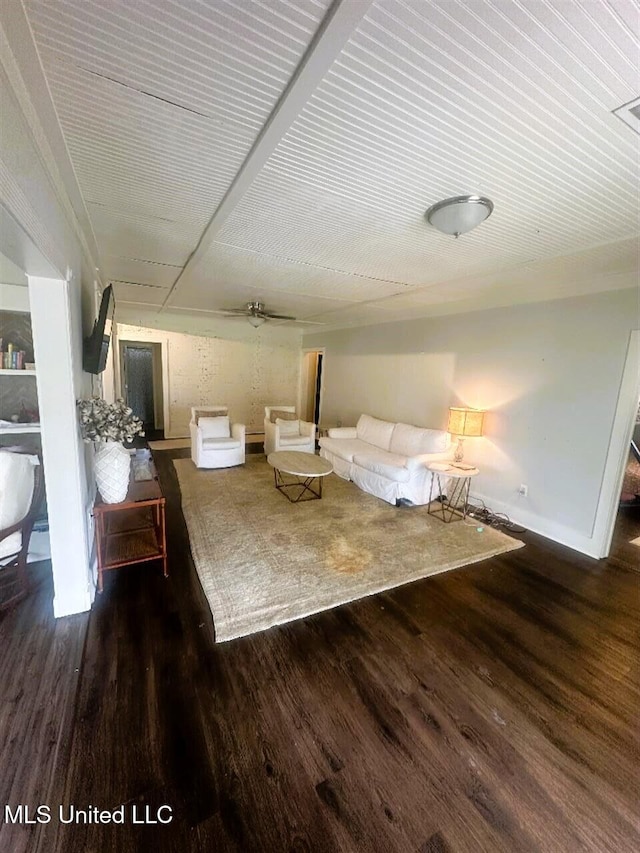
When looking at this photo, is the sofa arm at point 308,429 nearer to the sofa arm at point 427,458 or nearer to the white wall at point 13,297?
the sofa arm at point 427,458

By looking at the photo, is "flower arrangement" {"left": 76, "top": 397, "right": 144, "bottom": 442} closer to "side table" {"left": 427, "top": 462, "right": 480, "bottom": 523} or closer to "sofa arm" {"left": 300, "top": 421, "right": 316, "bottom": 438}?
"side table" {"left": 427, "top": 462, "right": 480, "bottom": 523}

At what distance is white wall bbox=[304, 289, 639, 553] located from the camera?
293 centimetres

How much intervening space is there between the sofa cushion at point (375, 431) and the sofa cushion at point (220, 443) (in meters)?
1.92

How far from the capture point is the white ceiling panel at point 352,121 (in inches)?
33.8

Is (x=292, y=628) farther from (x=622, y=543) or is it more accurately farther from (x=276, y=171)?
(x=622, y=543)

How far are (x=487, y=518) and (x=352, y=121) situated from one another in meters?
3.71

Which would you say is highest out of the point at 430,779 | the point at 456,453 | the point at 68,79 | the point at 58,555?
the point at 68,79

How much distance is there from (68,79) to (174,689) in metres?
2.41

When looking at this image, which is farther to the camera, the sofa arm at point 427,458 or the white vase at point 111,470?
the sofa arm at point 427,458

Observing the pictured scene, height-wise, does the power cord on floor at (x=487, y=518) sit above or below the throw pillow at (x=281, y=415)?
below

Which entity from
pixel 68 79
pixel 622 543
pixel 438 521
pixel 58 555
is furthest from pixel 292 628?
pixel 622 543

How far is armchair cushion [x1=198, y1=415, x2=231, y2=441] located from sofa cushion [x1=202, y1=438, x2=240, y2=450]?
0.08m

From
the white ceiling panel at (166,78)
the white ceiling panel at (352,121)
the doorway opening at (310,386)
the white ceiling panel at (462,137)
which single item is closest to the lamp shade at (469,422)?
the white ceiling panel at (352,121)

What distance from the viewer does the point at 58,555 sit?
6.56ft
